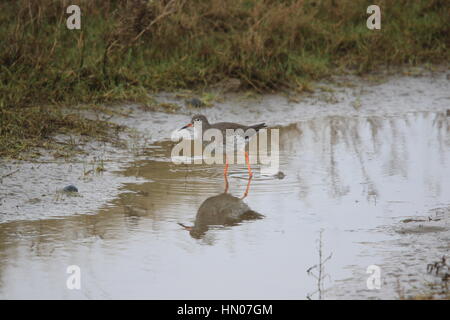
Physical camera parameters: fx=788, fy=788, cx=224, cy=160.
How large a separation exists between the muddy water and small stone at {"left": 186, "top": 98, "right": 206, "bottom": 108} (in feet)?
4.84

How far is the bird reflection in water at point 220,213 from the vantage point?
19.5 ft

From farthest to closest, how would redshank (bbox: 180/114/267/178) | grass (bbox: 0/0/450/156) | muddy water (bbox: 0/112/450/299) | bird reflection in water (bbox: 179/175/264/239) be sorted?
grass (bbox: 0/0/450/156)
redshank (bbox: 180/114/267/178)
bird reflection in water (bbox: 179/175/264/239)
muddy water (bbox: 0/112/450/299)

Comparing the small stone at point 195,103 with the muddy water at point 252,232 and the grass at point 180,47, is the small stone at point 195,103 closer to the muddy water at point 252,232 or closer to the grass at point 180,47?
the grass at point 180,47

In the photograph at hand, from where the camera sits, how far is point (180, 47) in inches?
423

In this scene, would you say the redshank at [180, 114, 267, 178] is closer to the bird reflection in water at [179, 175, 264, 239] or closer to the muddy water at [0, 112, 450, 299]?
the muddy water at [0, 112, 450, 299]

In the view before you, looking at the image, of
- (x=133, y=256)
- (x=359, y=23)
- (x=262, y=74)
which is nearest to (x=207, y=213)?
(x=133, y=256)

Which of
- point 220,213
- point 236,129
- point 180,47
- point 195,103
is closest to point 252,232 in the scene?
point 220,213

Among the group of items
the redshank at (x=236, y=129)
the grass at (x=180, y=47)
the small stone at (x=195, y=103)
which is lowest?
the redshank at (x=236, y=129)

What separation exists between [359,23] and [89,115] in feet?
15.8

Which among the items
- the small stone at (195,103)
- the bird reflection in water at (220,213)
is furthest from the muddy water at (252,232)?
the small stone at (195,103)

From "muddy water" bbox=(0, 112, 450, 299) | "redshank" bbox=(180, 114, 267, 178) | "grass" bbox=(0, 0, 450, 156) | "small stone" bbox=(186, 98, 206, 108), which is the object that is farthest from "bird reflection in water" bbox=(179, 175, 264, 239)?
"small stone" bbox=(186, 98, 206, 108)

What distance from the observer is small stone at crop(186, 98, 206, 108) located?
32.1 feet

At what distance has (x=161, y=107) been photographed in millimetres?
9734

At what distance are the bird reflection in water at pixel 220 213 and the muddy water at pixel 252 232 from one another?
0.05 feet
